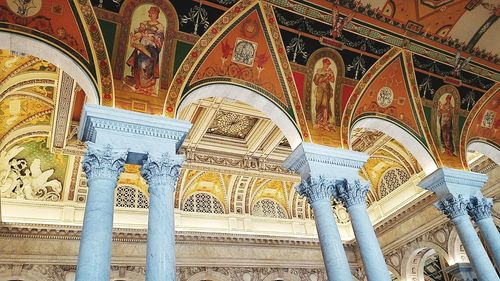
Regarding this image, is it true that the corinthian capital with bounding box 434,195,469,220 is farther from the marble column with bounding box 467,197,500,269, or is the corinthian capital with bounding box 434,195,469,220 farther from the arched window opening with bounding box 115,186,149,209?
the arched window opening with bounding box 115,186,149,209

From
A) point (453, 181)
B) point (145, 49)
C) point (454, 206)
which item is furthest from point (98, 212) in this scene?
point (453, 181)

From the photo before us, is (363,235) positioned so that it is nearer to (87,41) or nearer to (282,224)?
(87,41)

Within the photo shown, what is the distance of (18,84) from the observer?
8594mm

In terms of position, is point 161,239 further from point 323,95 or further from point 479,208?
point 479,208

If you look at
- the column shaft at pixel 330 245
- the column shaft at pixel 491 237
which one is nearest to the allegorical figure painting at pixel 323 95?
the column shaft at pixel 330 245

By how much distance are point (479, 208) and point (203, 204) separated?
8.67 metres

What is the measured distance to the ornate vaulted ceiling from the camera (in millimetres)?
6590

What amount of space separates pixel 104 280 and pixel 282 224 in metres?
11.1

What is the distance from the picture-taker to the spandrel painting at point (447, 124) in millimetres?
9320

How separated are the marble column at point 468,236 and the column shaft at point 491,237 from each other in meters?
0.38

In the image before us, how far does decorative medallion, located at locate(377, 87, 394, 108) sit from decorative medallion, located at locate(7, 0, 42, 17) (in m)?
6.70

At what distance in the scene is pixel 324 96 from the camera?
8391 millimetres

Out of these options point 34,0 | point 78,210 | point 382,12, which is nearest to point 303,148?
point 382,12

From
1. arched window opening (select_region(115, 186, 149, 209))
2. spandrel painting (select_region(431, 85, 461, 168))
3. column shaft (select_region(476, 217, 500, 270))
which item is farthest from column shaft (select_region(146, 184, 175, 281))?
arched window opening (select_region(115, 186, 149, 209))
